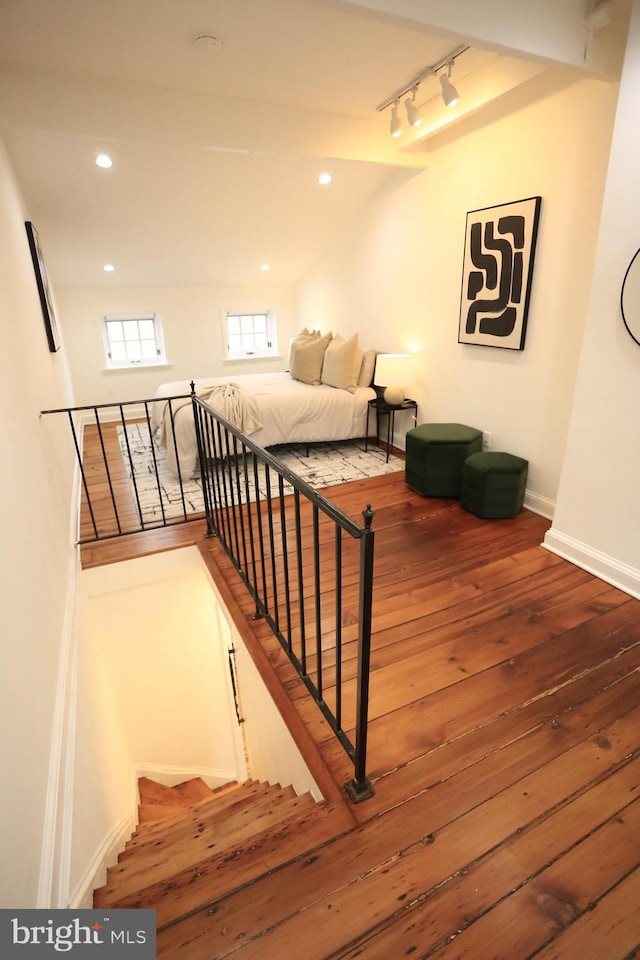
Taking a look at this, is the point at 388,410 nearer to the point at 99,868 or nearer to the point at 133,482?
the point at 133,482

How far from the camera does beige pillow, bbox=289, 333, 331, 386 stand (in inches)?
201

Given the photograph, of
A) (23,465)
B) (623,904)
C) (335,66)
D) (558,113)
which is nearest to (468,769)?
(623,904)

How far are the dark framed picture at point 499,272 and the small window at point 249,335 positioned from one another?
4.32 metres

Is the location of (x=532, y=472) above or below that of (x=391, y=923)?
above

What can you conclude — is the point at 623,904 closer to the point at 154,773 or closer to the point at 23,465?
the point at 23,465

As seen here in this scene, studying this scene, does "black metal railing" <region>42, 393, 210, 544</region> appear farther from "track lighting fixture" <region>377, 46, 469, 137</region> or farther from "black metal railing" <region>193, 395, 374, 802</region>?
"track lighting fixture" <region>377, 46, 469, 137</region>

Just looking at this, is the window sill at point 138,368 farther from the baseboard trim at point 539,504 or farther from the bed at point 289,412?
the baseboard trim at point 539,504

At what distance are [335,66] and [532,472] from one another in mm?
2879

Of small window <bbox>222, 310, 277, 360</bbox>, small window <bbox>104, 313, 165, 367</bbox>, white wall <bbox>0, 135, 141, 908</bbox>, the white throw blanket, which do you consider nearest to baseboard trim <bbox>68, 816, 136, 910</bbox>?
white wall <bbox>0, 135, 141, 908</bbox>

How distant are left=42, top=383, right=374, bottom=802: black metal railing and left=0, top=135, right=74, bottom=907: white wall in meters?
0.38

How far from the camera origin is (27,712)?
130 centimetres

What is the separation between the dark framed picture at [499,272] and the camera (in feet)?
9.87

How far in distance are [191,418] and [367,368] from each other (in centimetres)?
192

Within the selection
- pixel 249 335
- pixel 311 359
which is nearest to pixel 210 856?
pixel 311 359
